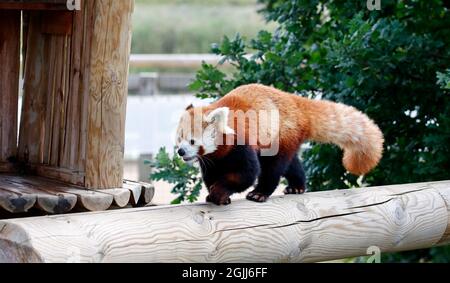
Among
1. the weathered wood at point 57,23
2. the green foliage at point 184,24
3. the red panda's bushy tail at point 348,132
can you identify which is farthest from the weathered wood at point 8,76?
the green foliage at point 184,24

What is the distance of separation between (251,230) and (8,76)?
1.69 meters

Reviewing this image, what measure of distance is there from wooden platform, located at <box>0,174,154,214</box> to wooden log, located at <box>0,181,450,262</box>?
1.62 ft

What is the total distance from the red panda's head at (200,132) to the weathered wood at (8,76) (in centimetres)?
124

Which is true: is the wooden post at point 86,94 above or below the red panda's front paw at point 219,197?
above

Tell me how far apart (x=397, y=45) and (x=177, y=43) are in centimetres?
843

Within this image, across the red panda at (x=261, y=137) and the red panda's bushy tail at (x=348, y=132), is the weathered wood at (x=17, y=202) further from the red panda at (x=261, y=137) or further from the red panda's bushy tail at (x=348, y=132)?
the red panda's bushy tail at (x=348, y=132)

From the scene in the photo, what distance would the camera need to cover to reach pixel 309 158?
536 centimetres

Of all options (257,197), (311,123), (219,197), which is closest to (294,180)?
(311,123)

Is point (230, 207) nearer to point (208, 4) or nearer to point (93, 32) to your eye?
point (93, 32)

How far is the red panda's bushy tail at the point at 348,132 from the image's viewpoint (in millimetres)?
3867

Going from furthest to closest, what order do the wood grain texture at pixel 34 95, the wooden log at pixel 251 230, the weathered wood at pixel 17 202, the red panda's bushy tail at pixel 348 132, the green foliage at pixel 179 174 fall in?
the green foliage at pixel 179 174
the wood grain texture at pixel 34 95
the red panda's bushy tail at pixel 348 132
the weathered wood at pixel 17 202
the wooden log at pixel 251 230

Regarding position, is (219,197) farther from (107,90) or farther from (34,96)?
(34,96)

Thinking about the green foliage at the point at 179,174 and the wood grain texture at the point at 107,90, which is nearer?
the wood grain texture at the point at 107,90
